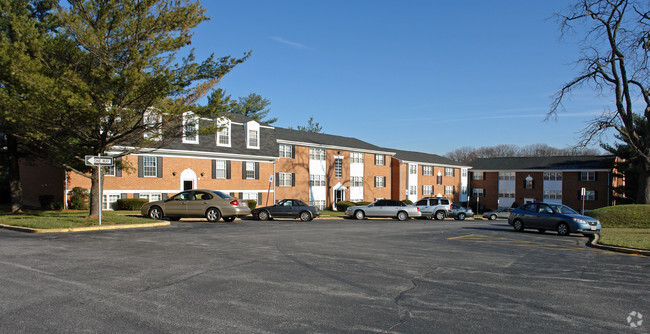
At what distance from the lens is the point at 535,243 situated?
52.1 ft

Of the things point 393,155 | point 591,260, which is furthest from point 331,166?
point 591,260

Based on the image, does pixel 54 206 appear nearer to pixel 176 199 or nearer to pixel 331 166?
pixel 176 199

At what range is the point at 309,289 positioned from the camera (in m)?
7.54

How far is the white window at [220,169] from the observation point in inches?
1316

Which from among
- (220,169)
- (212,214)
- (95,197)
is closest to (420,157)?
(220,169)

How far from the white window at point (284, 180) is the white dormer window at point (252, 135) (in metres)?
3.98

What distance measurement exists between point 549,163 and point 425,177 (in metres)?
18.8

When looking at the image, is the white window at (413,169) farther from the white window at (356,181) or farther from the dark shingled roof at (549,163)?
the dark shingled roof at (549,163)

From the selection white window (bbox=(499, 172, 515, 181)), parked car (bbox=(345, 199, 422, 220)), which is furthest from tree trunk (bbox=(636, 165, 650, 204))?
white window (bbox=(499, 172, 515, 181))

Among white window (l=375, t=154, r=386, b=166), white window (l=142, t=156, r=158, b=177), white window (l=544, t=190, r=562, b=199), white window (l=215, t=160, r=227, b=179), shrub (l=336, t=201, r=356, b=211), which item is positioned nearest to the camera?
white window (l=142, t=156, r=158, b=177)

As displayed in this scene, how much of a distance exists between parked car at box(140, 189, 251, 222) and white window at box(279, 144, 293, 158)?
1805 cm

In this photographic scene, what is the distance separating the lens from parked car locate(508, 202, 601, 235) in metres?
19.3

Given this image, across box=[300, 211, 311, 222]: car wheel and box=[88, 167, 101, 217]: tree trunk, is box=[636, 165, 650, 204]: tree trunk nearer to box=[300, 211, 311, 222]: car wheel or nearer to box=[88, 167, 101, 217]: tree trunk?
box=[300, 211, 311, 222]: car wheel

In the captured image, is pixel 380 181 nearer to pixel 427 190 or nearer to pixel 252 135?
pixel 427 190
